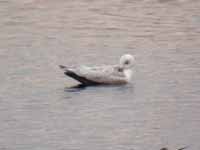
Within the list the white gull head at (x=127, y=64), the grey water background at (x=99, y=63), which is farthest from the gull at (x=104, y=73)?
the grey water background at (x=99, y=63)

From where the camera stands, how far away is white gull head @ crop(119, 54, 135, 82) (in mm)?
21234

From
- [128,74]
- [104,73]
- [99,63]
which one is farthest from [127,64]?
[99,63]

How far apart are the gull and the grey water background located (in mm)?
207

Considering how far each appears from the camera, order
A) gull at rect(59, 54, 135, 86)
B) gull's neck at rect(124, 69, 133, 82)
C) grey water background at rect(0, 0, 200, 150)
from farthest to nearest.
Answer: gull's neck at rect(124, 69, 133, 82) → gull at rect(59, 54, 135, 86) → grey water background at rect(0, 0, 200, 150)

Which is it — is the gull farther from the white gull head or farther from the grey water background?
the grey water background

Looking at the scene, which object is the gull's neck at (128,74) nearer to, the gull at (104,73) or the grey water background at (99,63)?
the gull at (104,73)

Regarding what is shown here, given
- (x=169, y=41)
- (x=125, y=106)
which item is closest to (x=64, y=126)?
(x=125, y=106)

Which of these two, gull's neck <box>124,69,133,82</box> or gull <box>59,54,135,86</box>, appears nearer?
gull <box>59,54,135,86</box>

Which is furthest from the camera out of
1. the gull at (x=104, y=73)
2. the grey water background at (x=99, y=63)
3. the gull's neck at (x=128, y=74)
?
the gull's neck at (x=128, y=74)

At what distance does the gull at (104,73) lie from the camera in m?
20.9

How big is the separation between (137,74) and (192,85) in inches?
55.8

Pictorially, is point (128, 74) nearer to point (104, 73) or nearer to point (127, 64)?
point (127, 64)

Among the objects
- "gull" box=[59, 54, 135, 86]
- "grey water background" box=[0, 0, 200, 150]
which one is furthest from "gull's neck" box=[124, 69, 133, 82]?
"grey water background" box=[0, 0, 200, 150]

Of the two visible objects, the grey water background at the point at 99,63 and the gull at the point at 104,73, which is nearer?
the grey water background at the point at 99,63
